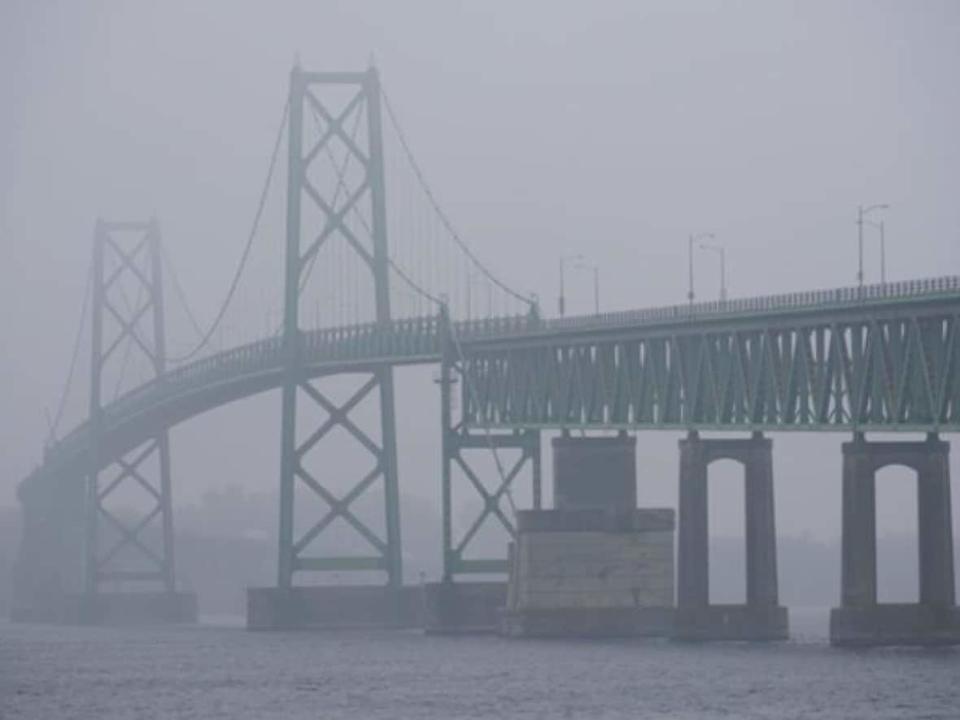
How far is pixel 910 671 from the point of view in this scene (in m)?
115

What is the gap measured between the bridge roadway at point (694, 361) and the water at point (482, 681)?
7.81 meters

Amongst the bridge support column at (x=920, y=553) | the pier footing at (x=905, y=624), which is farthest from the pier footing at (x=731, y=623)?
the pier footing at (x=905, y=624)

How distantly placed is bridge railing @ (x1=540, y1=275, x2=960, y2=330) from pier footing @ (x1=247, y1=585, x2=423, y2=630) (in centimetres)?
1771

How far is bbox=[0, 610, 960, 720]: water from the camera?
4151 inches

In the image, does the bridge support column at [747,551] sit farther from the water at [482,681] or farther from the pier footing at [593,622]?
the pier footing at [593,622]

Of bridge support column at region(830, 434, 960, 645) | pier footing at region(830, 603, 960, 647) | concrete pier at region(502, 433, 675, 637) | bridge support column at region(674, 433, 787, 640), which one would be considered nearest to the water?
pier footing at region(830, 603, 960, 647)

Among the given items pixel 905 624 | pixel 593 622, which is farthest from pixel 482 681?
pixel 593 622

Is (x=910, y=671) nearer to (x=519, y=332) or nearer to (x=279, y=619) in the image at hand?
A: (x=519, y=332)

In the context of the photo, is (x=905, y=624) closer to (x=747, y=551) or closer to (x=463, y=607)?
(x=747, y=551)

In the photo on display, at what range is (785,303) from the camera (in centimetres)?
13238

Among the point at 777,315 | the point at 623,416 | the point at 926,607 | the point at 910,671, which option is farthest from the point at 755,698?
the point at 623,416

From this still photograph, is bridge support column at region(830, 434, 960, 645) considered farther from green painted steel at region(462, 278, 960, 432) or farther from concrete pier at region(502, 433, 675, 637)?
concrete pier at region(502, 433, 675, 637)

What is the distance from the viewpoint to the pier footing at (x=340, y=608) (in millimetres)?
163625

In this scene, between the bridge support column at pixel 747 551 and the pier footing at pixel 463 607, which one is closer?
the bridge support column at pixel 747 551
